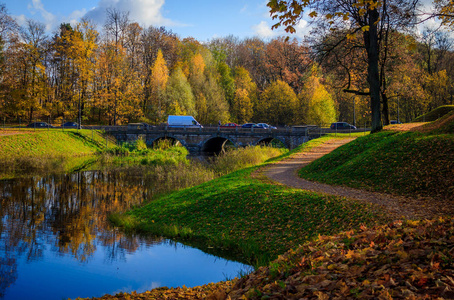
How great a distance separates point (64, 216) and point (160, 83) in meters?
43.4

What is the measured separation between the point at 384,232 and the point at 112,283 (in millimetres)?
5729

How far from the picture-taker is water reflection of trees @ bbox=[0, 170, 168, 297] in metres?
10.0

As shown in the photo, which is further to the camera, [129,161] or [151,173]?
[129,161]

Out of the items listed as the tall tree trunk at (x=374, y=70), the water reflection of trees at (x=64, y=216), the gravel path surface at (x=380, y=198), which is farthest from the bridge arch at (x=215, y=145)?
the gravel path surface at (x=380, y=198)

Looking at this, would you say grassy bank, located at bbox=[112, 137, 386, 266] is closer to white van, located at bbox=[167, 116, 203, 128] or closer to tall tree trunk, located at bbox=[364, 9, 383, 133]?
tall tree trunk, located at bbox=[364, 9, 383, 133]

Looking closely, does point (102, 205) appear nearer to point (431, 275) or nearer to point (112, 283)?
point (112, 283)

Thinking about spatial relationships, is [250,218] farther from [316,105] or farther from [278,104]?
[278,104]

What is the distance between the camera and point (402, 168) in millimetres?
13039

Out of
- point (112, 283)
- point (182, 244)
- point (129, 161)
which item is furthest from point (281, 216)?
point (129, 161)

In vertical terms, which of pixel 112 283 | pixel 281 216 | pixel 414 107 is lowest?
pixel 112 283

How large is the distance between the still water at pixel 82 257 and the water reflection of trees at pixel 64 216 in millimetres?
26

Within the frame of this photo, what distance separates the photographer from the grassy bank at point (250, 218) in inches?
360

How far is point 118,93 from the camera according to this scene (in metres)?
49.8

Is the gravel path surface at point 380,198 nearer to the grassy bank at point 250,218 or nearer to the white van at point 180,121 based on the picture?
the grassy bank at point 250,218
